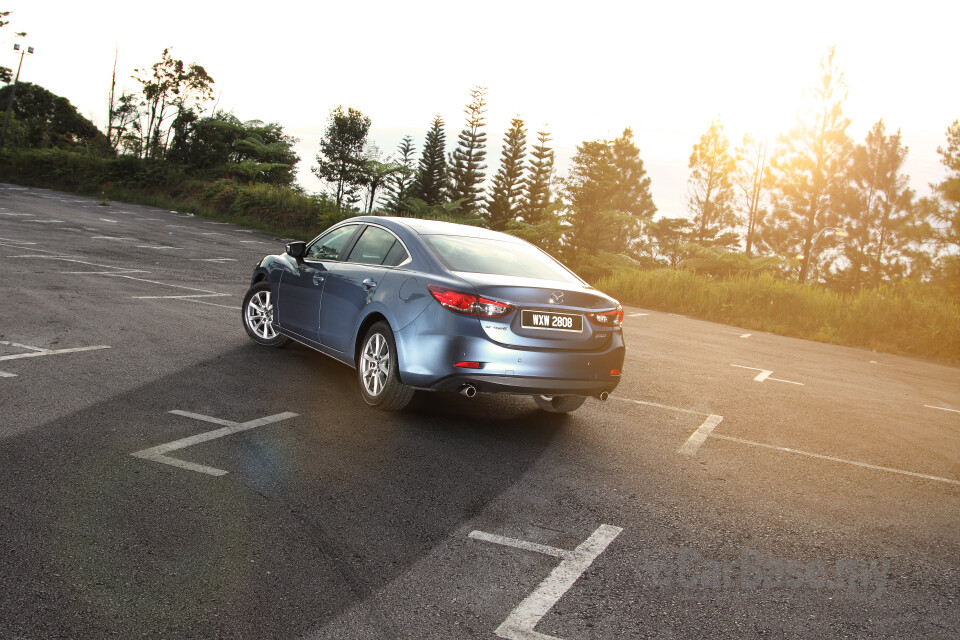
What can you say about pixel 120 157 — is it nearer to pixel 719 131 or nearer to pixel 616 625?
pixel 719 131

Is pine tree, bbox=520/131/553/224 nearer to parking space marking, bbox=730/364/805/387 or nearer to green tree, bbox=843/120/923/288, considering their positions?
green tree, bbox=843/120/923/288

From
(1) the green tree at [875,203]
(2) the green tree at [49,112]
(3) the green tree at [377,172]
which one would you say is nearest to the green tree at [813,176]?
(1) the green tree at [875,203]

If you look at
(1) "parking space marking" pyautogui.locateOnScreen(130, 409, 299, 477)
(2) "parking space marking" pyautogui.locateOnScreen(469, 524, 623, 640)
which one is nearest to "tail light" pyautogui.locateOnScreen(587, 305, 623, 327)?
(2) "parking space marking" pyautogui.locateOnScreen(469, 524, 623, 640)

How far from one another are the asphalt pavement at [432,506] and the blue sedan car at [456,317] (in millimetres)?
419

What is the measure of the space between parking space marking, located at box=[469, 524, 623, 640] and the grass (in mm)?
14451

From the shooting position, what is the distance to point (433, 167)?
5200 centimetres

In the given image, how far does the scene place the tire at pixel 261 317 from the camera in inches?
327

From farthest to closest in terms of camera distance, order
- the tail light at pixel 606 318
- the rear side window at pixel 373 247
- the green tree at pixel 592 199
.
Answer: the green tree at pixel 592 199
the rear side window at pixel 373 247
the tail light at pixel 606 318

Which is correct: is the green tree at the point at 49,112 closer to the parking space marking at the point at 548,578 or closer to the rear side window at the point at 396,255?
the rear side window at the point at 396,255

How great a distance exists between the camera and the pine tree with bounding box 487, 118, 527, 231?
4953 centimetres

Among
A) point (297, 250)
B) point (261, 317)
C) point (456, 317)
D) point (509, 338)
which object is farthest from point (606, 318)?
point (261, 317)

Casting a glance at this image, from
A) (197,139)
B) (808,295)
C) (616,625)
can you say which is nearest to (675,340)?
(808,295)

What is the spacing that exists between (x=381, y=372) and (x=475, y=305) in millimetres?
1100

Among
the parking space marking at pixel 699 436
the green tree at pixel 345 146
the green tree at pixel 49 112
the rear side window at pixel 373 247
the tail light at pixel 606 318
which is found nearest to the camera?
the tail light at pixel 606 318
